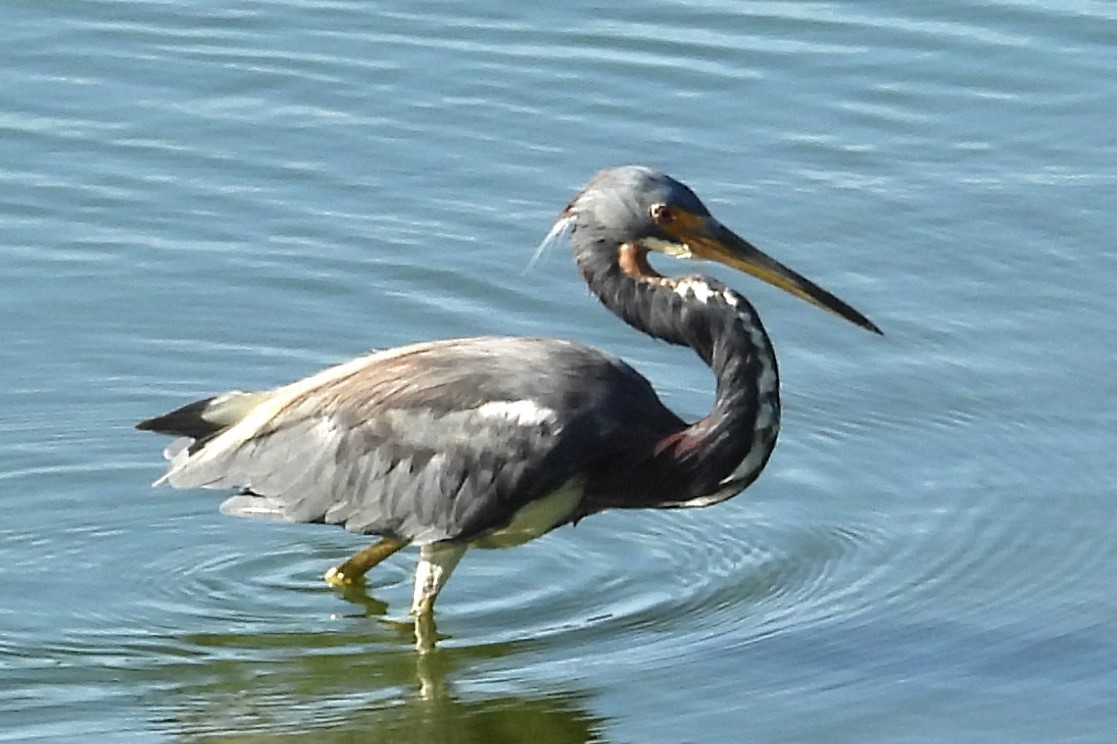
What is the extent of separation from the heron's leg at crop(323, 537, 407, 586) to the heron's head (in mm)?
1499

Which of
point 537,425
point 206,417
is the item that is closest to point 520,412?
point 537,425

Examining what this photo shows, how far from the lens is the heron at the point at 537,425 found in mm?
9273

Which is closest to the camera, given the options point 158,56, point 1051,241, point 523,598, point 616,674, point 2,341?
point 616,674

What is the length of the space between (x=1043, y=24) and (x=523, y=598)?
6227 millimetres

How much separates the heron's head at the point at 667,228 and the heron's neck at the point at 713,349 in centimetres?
8

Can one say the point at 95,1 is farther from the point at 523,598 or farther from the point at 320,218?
the point at 523,598

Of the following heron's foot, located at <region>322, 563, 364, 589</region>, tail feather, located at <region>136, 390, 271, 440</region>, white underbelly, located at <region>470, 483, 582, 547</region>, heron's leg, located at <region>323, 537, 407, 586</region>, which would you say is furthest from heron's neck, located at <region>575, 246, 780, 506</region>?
tail feather, located at <region>136, 390, 271, 440</region>

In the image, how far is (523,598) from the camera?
991cm

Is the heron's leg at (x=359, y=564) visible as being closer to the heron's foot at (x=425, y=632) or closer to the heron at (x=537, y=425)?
the heron at (x=537, y=425)

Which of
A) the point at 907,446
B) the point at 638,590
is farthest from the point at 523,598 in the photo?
the point at 907,446

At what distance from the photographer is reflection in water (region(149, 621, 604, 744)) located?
29.5 feet

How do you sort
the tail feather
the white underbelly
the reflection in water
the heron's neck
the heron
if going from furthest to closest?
the tail feather
the white underbelly
the heron
the heron's neck
the reflection in water

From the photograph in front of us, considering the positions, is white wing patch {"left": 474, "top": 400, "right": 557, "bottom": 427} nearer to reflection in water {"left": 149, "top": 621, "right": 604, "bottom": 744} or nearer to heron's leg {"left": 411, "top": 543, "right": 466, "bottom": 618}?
heron's leg {"left": 411, "top": 543, "right": 466, "bottom": 618}

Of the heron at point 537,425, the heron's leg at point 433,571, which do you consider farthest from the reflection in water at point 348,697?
the heron at point 537,425
